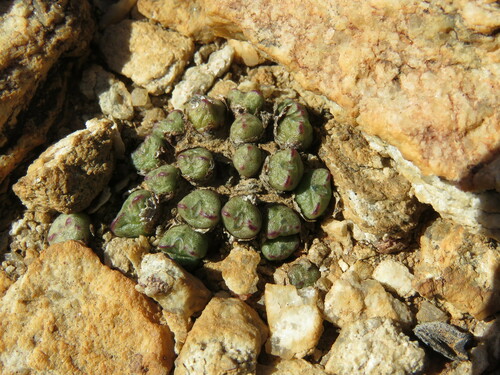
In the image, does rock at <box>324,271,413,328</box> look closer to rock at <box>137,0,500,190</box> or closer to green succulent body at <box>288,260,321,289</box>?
green succulent body at <box>288,260,321,289</box>

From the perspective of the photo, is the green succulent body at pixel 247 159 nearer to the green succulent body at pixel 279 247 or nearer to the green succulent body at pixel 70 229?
the green succulent body at pixel 279 247

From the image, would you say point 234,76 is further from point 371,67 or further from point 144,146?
point 371,67

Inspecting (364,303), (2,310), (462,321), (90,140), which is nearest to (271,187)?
(364,303)

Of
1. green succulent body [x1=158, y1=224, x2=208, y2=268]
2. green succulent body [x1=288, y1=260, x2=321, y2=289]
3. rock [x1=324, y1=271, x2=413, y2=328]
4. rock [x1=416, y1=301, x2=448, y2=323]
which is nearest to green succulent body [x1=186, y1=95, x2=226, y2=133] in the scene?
green succulent body [x1=158, y1=224, x2=208, y2=268]

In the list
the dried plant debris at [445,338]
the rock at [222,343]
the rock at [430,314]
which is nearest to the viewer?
the rock at [222,343]

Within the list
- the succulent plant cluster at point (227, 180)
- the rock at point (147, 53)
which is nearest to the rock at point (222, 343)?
the succulent plant cluster at point (227, 180)

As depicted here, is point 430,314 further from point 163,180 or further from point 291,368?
point 163,180
